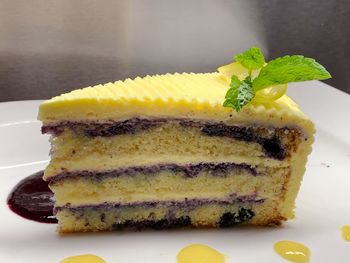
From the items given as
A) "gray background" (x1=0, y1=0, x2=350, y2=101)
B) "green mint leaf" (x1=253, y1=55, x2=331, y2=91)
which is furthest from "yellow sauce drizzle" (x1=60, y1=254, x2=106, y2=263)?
"gray background" (x1=0, y1=0, x2=350, y2=101)

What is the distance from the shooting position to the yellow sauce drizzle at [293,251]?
1556 mm

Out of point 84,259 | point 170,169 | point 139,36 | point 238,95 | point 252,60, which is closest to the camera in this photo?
point 84,259

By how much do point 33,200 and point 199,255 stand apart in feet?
2.26

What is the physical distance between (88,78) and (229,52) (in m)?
0.83

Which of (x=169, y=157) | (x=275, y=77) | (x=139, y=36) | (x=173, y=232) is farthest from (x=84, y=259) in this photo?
(x=139, y=36)

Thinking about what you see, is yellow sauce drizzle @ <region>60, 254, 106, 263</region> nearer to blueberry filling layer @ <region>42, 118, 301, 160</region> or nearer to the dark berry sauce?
the dark berry sauce

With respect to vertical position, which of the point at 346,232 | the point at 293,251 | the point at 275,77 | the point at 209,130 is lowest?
the point at 293,251

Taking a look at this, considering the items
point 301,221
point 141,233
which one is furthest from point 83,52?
point 301,221

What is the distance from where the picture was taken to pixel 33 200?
1867mm

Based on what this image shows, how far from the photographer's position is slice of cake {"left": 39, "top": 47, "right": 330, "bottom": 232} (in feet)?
5.46

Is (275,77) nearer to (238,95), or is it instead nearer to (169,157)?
(238,95)

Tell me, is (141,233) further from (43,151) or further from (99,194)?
(43,151)

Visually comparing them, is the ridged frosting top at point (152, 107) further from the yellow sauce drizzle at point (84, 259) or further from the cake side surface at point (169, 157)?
the yellow sauce drizzle at point (84, 259)

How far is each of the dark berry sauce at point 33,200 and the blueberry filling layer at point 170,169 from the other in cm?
16
